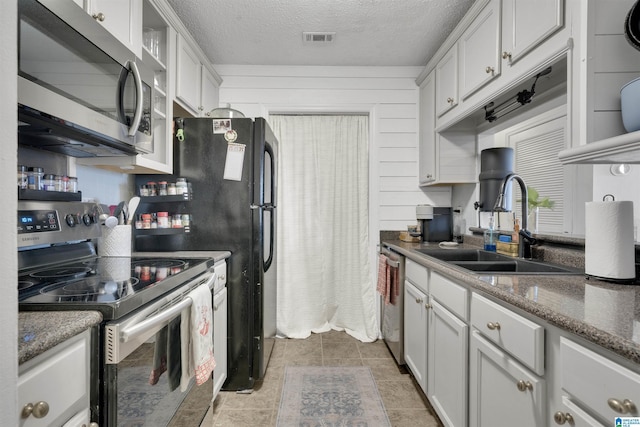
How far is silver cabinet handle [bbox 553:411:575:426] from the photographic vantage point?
2.56 ft

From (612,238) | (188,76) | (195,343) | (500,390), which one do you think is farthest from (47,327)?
(188,76)

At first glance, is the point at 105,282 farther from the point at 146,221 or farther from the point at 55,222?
the point at 146,221

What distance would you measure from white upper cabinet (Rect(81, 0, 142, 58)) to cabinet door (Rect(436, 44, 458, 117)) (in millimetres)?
1968

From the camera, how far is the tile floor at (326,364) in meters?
1.78

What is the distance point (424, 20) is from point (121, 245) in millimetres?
2421

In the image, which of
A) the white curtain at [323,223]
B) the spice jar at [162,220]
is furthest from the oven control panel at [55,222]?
the white curtain at [323,223]

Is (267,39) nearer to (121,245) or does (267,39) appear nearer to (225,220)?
(225,220)

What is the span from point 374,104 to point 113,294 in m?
2.65

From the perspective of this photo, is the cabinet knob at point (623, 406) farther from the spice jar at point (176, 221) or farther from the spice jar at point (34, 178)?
the spice jar at point (176, 221)

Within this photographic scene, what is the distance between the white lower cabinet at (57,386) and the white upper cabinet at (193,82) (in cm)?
175

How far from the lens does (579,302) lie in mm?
899

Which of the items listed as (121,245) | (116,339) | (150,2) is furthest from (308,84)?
(116,339)

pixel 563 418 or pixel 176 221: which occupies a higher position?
pixel 176 221

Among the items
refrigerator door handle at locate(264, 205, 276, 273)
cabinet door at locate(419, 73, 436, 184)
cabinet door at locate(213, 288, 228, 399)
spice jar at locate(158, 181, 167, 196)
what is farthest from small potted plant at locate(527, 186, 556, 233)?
spice jar at locate(158, 181, 167, 196)
